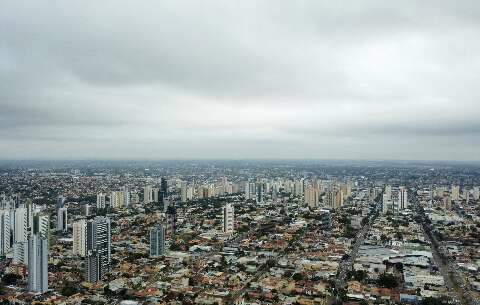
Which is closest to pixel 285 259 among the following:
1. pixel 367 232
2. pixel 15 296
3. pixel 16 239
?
pixel 367 232

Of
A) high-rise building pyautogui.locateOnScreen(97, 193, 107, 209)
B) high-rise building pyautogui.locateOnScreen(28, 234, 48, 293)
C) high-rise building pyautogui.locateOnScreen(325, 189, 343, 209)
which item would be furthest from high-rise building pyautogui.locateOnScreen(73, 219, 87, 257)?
high-rise building pyautogui.locateOnScreen(325, 189, 343, 209)

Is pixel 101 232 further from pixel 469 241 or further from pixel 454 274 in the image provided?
pixel 469 241

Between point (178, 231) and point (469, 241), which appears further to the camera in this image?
point (178, 231)

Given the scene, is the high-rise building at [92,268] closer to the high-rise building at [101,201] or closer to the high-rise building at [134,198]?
the high-rise building at [101,201]

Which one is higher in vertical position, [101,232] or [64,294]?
[101,232]

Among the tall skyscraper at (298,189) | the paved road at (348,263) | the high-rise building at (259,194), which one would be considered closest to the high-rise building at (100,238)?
the paved road at (348,263)

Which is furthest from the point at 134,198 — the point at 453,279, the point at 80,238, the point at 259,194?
the point at 453,279
